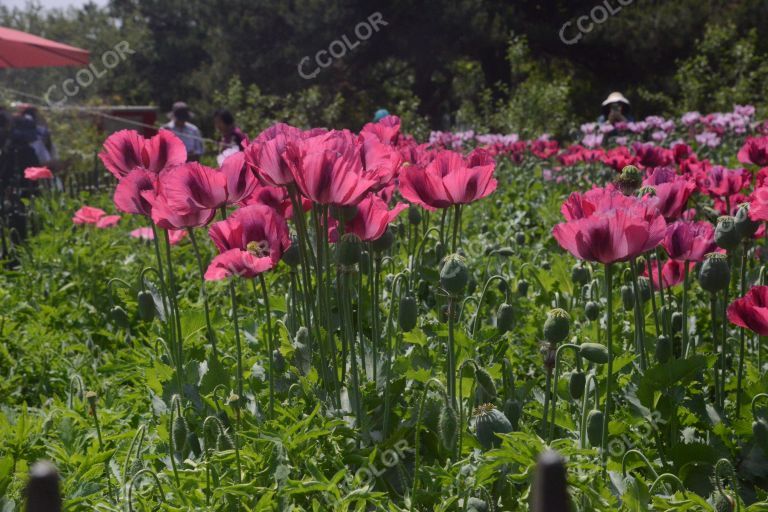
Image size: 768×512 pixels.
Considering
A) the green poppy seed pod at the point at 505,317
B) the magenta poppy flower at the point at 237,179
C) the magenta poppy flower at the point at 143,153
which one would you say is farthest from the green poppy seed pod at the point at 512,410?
the magenta poppy flower at the point at 143,153

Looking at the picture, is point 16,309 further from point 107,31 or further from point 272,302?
point 107,31

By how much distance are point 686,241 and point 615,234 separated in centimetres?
55

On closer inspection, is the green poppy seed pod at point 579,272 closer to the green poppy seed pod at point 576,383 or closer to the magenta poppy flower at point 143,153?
the green poppy seed pod at point 576,383

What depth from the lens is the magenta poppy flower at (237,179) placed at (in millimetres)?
1585

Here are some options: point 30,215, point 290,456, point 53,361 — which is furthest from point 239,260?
point 30,215

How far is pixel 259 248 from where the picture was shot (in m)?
1.55

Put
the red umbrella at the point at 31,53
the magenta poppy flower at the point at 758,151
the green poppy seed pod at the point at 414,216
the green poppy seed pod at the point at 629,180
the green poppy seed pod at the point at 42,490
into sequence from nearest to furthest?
the green poppy seed pod at the point at 42,490 < the green poppy seed pod at the point at 629,180 < the green poppy seed pod at the point at 414,216 < the magenta poppy flower at the point at 758,151 < the red umbrella at the point at 31,53

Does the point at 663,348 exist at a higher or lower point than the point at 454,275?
lower

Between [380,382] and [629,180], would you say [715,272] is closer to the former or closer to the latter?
[629,180]

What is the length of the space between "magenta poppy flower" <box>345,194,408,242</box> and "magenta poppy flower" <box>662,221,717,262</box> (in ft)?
2.07

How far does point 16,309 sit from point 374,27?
16512 mm

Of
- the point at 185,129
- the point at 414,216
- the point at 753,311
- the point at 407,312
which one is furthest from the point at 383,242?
the point at 185,129

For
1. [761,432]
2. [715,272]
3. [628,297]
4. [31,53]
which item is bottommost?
[761,432]

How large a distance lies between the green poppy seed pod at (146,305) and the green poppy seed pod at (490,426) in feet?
3.09
